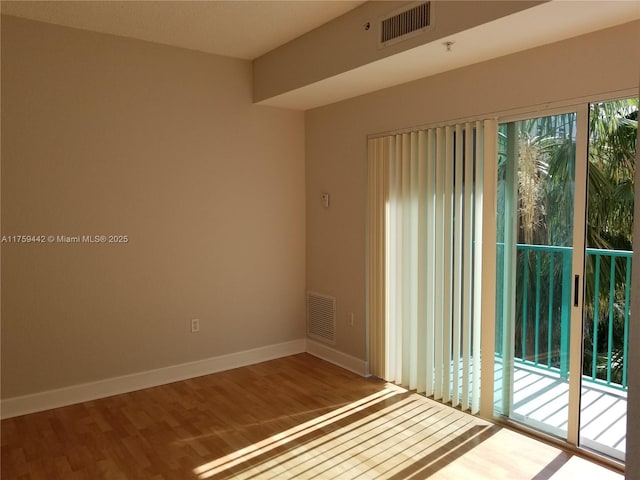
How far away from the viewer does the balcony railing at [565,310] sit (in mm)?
2939

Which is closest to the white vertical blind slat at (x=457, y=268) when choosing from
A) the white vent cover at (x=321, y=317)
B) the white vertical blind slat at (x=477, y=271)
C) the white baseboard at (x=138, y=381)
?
the white vertical blind slat at (x=477, y=271)

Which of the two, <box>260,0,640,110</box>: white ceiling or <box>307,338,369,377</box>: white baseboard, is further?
<box>307,338,369,377</box>: white baseboard

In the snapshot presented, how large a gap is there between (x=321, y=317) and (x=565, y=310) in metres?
2.37

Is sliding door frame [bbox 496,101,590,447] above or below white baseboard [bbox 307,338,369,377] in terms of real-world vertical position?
above

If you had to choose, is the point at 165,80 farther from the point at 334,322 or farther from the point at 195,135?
the point at 334,322

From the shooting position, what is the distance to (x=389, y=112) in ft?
12.8

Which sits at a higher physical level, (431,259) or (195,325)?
(431,259)

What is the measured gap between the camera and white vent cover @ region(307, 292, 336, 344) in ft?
15.1

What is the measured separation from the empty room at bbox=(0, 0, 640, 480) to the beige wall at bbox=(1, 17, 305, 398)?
0.06 ft

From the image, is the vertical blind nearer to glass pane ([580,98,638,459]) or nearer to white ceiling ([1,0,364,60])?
glass pane ([580,98,638,459])

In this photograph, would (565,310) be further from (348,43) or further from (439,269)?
(348,43)

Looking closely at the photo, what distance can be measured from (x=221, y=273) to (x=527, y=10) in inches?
124

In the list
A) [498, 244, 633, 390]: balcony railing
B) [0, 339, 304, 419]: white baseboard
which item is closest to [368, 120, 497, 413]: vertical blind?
[498, 244, 633, 390]: balcony railing

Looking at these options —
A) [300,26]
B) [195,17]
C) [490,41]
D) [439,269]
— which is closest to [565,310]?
[439,269]
